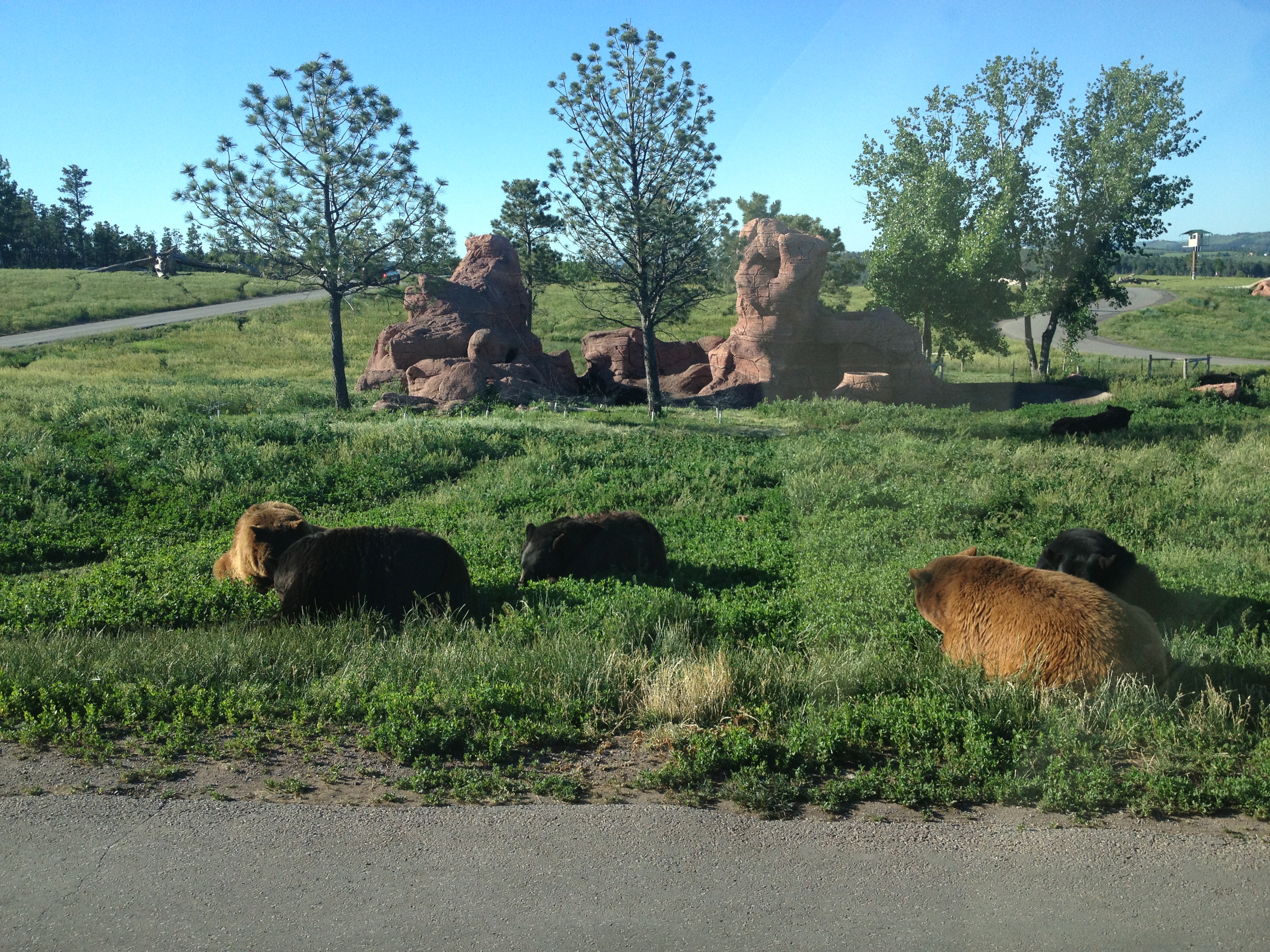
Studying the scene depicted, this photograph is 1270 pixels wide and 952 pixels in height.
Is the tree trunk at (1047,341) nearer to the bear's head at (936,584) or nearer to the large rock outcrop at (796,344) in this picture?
the large rock outcrop at (796,344)

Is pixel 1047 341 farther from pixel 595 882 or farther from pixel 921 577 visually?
pixel 595 882

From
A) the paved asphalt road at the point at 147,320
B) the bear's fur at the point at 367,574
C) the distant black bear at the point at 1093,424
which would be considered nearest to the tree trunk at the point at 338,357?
the paved asphalt road at the point at 147,320

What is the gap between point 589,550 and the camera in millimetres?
9375

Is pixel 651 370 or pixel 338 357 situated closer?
pixel 651 370

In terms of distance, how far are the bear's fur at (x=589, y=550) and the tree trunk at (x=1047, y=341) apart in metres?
29.0

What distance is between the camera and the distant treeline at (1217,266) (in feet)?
284

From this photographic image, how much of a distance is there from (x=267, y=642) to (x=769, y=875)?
4.42m

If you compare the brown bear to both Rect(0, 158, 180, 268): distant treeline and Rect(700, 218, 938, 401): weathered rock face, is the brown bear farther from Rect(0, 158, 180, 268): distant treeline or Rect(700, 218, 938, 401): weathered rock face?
Rect(0, 158, 180, 268): distant treeline

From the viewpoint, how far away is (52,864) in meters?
4.01

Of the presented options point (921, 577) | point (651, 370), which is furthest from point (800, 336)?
point (921, 577)

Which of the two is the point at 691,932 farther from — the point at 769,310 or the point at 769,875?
the point at 769,310

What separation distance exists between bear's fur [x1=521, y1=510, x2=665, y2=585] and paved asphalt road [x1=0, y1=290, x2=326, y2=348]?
1181 inches

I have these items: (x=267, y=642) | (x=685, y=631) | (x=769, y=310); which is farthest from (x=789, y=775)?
(x=769, y=310)

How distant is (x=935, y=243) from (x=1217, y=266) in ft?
229
